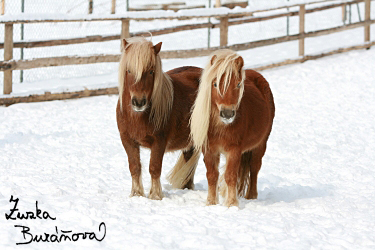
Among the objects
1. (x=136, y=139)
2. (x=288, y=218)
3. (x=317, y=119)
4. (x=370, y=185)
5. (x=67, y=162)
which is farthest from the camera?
(x=317, y=119)

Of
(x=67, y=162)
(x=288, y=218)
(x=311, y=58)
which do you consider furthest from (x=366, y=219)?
(x=311, y=58)

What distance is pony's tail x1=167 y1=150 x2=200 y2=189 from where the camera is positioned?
17.8ft

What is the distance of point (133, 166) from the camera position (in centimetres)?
494

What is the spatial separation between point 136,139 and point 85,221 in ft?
3.99

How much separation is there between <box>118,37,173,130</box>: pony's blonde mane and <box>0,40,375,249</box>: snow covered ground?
840mm

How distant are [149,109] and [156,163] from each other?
1.73 feet

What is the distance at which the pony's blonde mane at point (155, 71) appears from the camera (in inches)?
181

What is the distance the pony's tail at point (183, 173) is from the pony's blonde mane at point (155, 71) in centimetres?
74

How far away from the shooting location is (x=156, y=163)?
4863 millimetres

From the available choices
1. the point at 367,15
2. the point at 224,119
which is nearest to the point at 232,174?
the point at 224,119

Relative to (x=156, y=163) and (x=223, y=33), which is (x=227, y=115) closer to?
(x=156, y=163)

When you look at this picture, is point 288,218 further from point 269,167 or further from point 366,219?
point 269,167
